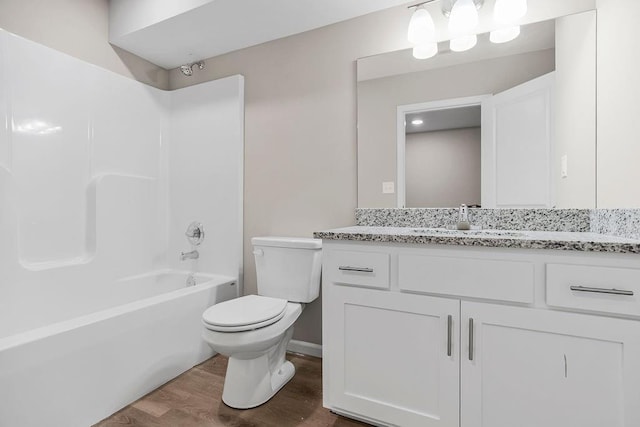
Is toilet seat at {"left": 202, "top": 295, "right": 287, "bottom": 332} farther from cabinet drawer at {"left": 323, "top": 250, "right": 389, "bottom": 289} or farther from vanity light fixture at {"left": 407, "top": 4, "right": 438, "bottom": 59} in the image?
vanity light fixture at {"left": 407, "top": 4, "right": 438, "bottom": 59}

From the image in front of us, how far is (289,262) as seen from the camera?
1.94m

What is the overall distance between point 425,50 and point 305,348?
1.98 meters

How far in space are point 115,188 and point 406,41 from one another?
217 cm

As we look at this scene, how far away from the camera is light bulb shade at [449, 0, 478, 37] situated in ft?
5.43

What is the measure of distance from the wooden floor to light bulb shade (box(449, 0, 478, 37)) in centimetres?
203

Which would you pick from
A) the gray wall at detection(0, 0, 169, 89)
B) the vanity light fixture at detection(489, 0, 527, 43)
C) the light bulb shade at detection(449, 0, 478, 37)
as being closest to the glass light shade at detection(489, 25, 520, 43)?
the vanity light fixture at detection(489, 0, 527, 43)

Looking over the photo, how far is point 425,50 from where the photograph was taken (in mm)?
1814

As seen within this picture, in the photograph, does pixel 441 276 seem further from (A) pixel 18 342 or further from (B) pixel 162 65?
(B) pixel 162 65

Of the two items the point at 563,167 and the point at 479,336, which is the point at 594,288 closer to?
the point at 479,336

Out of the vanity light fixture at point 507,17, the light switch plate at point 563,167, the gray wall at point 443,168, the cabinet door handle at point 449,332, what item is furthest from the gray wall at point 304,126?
the light switch plate at point 563,167

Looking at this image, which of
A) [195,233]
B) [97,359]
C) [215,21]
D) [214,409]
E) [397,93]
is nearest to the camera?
[97,359]

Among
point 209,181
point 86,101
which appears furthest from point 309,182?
point 86,101

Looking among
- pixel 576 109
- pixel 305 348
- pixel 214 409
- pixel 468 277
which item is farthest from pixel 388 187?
pixel 214 409

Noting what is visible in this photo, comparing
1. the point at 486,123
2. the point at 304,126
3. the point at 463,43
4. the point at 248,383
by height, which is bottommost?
the point at 248,383
